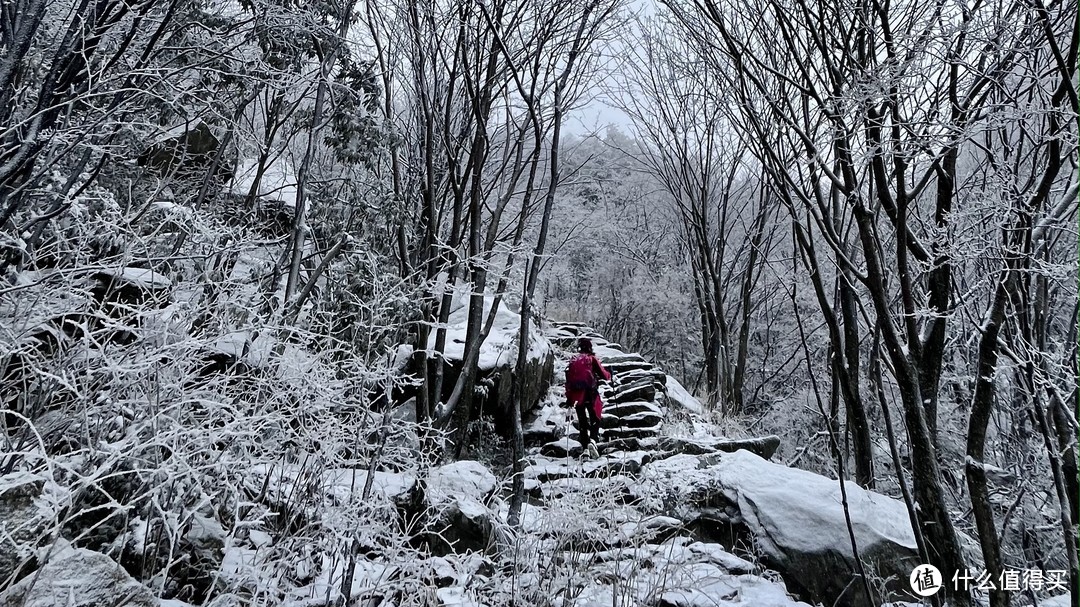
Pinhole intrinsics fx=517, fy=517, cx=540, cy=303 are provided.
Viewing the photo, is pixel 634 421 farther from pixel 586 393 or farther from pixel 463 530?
pixel 463 530

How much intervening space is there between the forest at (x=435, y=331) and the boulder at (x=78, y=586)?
0.5 inches

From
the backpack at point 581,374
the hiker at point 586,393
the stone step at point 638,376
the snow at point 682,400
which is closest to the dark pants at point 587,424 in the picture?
the hiker at point 586,393

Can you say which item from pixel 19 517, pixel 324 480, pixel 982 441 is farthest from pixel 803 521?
pixel 19 517

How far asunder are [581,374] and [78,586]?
212 inches

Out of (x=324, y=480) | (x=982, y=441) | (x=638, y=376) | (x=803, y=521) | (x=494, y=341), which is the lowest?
(x=803, y=521)

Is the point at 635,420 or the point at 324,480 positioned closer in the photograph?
the point at 324,480

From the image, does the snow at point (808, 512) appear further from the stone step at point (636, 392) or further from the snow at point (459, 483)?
the stone step at point (636, 392)

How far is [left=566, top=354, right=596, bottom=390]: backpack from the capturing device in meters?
6.77

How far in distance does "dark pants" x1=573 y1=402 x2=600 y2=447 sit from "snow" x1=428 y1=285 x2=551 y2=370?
1.32 m

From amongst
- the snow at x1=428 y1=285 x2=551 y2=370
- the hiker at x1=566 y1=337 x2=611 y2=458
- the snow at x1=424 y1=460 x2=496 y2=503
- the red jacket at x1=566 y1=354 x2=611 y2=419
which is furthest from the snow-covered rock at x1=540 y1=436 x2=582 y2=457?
the snow at x1=424 y1=460 x2=496 y2=503

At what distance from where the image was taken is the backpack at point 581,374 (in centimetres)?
677

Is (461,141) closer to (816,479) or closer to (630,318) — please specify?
(816,479)

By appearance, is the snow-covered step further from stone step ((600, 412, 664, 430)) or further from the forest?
the forest

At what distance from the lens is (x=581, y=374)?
682 centimetres
